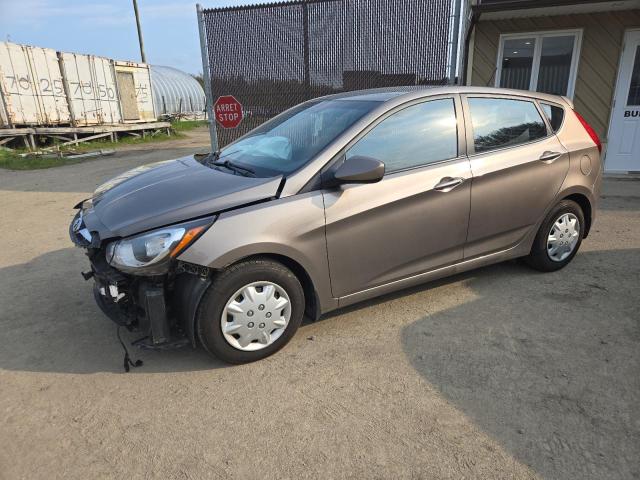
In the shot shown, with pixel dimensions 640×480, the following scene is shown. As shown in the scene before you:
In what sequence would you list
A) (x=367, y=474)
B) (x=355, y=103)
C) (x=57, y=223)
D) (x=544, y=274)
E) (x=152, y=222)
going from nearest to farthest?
(x=367, y=474), (x=152, y=222), (x=355, y=103), (x=544, y=274), (x=57, y=223)

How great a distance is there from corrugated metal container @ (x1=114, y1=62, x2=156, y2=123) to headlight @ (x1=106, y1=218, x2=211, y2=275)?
1830 centimetres

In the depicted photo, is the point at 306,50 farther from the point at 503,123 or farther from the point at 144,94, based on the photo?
the point at 144,94

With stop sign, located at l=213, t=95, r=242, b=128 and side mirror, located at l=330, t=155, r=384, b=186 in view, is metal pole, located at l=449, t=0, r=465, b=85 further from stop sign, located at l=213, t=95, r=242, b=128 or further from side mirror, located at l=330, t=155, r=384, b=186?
side mirror, located at l=330, t=155, r=384, b=186

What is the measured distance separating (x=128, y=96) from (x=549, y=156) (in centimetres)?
1886

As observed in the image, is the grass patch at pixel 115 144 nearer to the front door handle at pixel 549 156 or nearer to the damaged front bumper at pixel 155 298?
the damaged front bumper at pixel 155 298

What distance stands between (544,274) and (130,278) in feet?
11.5

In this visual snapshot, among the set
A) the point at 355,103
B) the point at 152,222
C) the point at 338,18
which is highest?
the point at 338,18

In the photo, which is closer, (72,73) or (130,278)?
(130,278)

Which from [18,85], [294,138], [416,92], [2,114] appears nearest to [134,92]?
[18,85]

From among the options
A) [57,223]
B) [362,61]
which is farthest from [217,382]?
[362,61]

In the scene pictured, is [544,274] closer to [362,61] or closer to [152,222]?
[152,222]

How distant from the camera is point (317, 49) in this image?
855 centimetres

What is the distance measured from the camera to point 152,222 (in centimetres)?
268

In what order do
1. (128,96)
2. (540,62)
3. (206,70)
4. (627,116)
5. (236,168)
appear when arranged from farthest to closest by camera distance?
(128,96), (206,70), (540,62), (627,116), (236,168)
